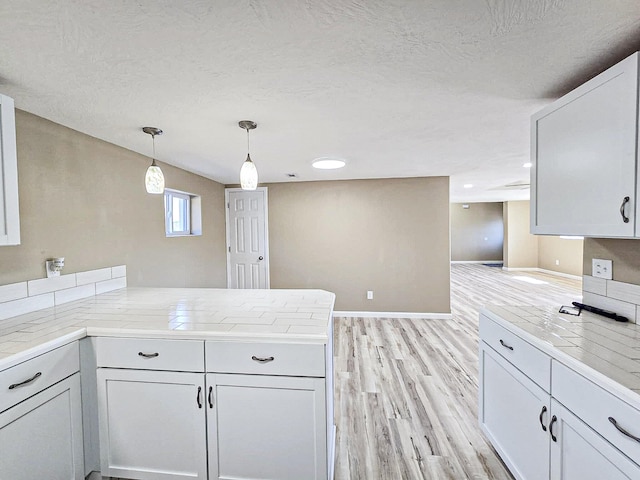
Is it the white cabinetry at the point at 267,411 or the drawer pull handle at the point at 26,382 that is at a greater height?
the drawer pull handle at the point at 26,382

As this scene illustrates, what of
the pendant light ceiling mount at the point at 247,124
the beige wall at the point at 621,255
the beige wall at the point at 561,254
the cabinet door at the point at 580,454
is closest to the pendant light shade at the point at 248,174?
the pendant light ceiling mount at the point at 247,124

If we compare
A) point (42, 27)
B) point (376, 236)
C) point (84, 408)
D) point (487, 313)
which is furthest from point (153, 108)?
point (376, 236)

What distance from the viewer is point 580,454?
1.07 m

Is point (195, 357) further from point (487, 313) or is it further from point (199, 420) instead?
point (487, 313)

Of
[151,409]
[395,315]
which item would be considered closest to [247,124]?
[151,409]

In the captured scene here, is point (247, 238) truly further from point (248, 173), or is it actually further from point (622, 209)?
point (622, 209)

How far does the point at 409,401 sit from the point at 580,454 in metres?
1.40

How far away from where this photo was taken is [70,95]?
5.30ft

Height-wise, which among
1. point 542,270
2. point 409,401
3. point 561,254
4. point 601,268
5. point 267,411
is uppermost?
point 601,268

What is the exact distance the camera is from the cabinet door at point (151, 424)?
1.46m

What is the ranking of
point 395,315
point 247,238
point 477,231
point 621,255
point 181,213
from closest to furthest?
point 621,255 → point 181,213 → point 395,315 → point 247,238 → point 477,231

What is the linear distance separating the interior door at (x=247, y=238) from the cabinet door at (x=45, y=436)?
11.1 ft

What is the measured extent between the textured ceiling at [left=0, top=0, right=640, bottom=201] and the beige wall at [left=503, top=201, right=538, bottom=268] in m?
7.73

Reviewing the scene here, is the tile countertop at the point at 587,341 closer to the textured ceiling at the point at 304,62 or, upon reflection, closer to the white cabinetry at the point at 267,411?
the white cabinetry at the point at 267,411
